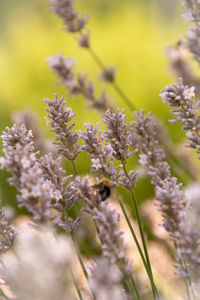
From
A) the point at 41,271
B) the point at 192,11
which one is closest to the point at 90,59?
the point at 192,11

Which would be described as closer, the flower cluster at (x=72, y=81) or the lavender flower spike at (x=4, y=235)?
the lavender flower spike at (x=4, y=235)

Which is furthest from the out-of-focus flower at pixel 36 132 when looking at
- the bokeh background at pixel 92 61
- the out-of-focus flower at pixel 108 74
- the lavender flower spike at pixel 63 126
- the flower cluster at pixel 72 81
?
the bokeh background at pixel 92 61

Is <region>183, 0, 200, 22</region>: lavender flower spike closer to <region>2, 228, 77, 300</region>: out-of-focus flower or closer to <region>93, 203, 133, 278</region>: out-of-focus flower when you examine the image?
<region>93, 203, 133, 278</region>: out-of-focus flower

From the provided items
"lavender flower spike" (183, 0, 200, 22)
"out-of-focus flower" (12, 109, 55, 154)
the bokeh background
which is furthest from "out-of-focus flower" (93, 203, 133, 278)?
the bokeh background

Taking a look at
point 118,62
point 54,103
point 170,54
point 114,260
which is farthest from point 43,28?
point 114,260

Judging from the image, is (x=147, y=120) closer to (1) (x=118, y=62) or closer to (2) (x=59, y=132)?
(2) (x=59, y=132)

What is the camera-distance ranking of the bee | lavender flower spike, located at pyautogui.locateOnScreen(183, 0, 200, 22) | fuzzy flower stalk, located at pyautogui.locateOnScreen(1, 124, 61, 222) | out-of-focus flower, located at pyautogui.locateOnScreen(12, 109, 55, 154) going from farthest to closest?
out-of-focus flower, located at pyautogui.locateOnScreen(12, 109, 55, 154) → lavender flower spike, located at pyautogui.locateOnScreen(183, 0, 200, 22) → the bee → fuzzy flower stalk, located at pyautogui.locateOnScreen(1, 124, 61, 222)

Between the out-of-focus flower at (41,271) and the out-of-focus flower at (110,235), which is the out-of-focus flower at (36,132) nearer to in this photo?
the out-of-focus flower at (110,235)
